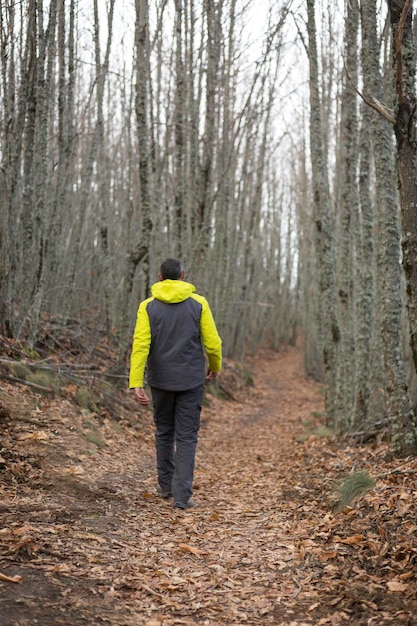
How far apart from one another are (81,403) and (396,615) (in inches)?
217

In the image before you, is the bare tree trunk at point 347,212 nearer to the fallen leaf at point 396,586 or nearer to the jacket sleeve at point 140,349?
the jacket sleeve at point 140,349

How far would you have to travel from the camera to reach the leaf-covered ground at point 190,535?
2.84 m

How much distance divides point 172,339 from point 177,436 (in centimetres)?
82

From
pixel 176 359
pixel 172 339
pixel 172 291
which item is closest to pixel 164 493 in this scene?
pixel 176 359

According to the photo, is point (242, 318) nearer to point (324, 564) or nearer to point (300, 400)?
point (300, 400)

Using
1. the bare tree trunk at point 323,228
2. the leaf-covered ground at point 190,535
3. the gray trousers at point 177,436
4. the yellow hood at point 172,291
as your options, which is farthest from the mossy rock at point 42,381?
the bare tree trunk at point 323,228

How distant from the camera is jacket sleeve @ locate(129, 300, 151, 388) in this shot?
16.4 ft

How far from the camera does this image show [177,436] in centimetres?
510

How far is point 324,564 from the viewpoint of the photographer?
11.5ft

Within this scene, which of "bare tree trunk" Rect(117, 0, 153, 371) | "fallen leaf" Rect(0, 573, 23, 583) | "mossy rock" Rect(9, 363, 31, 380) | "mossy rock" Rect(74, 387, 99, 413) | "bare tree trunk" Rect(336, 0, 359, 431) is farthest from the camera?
"bare tree trunk" Rect(117, 0, 153, 371)

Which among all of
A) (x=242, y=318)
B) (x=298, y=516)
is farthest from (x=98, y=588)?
(x=242, y=318)

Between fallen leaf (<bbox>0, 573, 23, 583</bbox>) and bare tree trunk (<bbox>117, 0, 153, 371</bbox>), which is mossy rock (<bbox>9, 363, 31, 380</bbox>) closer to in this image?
bare tree trunk (<bbox>117, 0, 153, 371</bbox>)

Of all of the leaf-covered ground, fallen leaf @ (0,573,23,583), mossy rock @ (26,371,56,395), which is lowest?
the leaf-covered ground

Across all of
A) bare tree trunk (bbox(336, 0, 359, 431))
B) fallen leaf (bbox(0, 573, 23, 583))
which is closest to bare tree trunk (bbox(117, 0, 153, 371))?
bare tree trunk (bbox(336, 0, 359, 431))
